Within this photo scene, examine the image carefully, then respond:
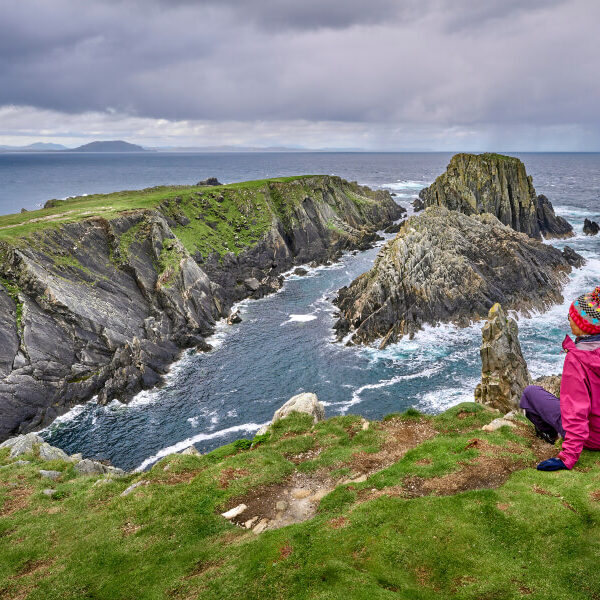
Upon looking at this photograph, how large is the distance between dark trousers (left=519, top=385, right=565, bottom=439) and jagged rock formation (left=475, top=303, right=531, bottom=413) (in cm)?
1760

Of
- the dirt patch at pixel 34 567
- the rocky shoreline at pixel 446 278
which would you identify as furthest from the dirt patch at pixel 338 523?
the rocky shoreline at pixel 446 278

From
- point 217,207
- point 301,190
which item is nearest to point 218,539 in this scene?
point 217,207

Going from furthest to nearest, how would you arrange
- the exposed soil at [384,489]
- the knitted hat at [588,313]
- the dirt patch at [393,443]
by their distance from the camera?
1. the dirt patch at [393,443]
2. the exposed soil at [384,489]
3. the knitted hat at [588,313]

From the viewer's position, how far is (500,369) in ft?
104

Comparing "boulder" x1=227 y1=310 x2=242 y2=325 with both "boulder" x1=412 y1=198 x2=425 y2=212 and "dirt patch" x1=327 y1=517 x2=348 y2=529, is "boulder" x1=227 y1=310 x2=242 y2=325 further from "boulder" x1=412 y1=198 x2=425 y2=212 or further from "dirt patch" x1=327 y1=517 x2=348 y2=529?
"boulder" x1=412 y1=198 x2=425 y2=212

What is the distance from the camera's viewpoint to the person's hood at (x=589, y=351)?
31.8 feet

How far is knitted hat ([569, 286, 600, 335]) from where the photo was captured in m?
9.52

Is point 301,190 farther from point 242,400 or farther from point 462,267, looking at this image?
point 242,400

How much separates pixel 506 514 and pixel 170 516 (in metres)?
12.2

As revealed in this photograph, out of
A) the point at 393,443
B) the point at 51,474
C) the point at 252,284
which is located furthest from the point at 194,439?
the point at 252,284

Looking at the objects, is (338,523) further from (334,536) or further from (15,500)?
(15,500)

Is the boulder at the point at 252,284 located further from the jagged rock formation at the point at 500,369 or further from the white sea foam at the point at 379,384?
the jagged rock formation at the point at 500,369

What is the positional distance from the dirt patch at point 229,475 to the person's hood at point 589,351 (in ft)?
47.1

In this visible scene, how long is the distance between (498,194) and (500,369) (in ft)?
289
